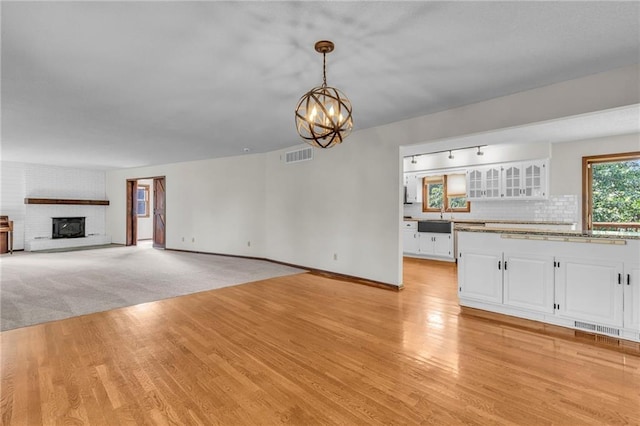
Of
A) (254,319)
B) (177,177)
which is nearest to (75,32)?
(254,319)

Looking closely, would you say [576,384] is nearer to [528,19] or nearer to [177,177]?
[528,19]

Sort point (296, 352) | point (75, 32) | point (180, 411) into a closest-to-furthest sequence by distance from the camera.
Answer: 1. point (180, 411)
2. point (75, 32)
3. point (296, 352)

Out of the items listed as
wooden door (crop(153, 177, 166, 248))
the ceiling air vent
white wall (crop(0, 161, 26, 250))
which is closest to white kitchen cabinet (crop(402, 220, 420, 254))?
A: the ceiling air vent

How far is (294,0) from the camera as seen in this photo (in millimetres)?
1915

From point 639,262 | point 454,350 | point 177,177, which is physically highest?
point 177,177

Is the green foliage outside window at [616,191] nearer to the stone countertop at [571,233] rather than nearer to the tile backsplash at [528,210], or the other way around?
the tile backsplash at [528,210]

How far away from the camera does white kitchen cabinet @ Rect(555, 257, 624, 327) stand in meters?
2.82

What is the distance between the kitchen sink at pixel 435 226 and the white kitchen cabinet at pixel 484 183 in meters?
0.81

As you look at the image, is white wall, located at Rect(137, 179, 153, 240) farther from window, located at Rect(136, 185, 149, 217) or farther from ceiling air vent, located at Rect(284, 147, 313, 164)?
ceiling air vent, located at Rect(284, 147, 313, 164)

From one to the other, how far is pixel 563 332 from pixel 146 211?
1304cm

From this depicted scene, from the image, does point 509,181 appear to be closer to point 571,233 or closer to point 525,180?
point 525,180

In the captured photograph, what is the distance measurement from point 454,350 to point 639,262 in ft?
6.04

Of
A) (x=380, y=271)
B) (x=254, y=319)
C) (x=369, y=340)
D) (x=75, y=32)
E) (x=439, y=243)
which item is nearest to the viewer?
(x=75, y=32)

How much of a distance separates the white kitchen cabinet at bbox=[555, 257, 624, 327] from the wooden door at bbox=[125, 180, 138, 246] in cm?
1112
